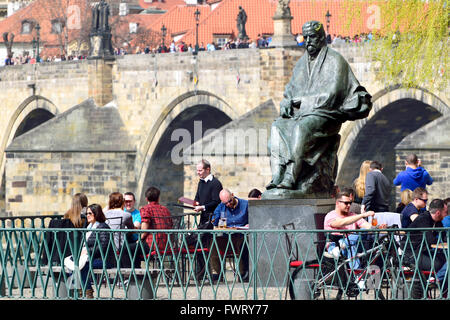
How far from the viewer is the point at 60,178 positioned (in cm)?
3675

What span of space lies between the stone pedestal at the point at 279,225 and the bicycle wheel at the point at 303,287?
31 centimetres

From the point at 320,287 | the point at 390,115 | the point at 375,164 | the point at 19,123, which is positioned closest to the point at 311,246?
the point at 320,287

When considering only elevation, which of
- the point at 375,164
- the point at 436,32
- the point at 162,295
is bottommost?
the point at 162,295

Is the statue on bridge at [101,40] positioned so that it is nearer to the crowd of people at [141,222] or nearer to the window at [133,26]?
the crowd of people at [141,222]

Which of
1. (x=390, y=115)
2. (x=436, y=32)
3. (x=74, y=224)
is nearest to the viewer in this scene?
(x=74, y=224)

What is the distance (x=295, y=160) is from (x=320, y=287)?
149 cm

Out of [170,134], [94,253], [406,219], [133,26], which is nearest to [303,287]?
[94,253]

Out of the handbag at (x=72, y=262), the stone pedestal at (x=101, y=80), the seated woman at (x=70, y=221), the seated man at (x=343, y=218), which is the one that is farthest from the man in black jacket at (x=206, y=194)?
the stone pedestal at (x=101, y=80)

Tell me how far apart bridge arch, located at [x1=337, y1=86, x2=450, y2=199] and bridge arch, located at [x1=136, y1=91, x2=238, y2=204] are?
5579 mm

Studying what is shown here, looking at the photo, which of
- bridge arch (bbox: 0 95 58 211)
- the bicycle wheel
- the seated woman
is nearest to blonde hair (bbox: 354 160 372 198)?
the seated woman

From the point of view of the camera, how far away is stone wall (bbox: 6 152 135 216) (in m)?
36.3
